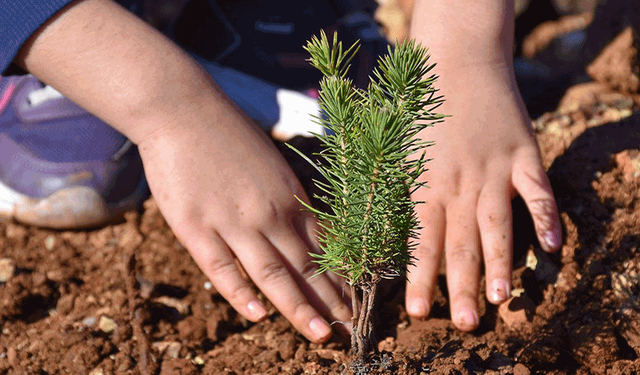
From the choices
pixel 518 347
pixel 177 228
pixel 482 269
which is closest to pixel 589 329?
pixel 518 347

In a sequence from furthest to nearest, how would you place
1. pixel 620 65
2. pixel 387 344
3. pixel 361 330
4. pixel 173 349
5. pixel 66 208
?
1. pixel 620 65
2. pixel 66 208
3. pixel 173 349
4. pixel 387 344
5. pixel 361 330

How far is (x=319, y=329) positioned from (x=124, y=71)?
0.97m

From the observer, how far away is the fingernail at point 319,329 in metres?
1.73

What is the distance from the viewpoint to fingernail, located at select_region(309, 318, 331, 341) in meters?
1.73

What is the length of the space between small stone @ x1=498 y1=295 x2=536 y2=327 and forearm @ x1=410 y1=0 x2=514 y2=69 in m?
0.79

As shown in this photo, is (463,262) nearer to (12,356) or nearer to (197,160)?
(197,160)

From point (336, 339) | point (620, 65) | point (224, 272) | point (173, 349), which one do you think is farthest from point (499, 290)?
point (620, 65)

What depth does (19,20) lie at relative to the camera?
190 centimetres

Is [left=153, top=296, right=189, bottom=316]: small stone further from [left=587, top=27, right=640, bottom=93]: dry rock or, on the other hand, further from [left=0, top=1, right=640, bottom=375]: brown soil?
[left=587, top=27, right=640, bottom=93]: dry rock

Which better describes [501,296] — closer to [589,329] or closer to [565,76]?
[589,329]

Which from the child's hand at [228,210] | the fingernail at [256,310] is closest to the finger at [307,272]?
the child's hand at [228,210]

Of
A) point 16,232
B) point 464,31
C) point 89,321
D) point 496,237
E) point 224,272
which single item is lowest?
point 16,232

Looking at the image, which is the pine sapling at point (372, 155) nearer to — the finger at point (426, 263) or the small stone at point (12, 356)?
the finger at point (426, 263)

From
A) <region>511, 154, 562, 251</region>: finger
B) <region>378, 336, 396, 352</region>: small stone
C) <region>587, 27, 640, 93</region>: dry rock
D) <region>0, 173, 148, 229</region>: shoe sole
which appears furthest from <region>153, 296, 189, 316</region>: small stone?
<region>587, 27, 640, 93</region>: dry rock
